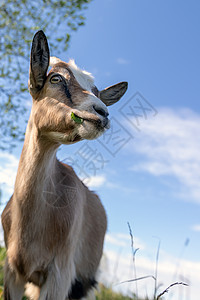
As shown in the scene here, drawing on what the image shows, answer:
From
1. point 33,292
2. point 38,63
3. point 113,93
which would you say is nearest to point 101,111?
point 38,63

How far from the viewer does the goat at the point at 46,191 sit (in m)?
3.46

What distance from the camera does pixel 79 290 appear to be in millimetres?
5297

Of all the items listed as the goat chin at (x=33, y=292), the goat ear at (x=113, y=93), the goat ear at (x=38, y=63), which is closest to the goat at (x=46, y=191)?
the goat ear at (x=38, y=63)

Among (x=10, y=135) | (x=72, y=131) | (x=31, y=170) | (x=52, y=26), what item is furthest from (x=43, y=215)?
(x=52, y=26)

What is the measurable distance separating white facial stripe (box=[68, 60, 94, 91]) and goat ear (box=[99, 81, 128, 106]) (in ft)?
→ 2.11

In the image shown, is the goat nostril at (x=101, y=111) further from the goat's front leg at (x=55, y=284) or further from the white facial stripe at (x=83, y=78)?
the goat's front leg at (x=55, y=284)

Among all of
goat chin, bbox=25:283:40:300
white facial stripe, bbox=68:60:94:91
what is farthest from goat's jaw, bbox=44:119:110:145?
goat chin, bbox=25:283:40:300

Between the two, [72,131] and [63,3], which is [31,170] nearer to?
[72,131]

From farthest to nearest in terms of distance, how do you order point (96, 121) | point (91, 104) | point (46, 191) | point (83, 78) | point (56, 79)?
1. point (46, 191)
2. point (83, 78)
3. point (56, 79)
4. point (91, 104)
5. point (96, 121)

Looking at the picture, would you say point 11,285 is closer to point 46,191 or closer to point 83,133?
point 46,191

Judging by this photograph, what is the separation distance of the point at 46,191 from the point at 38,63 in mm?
1501

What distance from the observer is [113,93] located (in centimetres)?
475

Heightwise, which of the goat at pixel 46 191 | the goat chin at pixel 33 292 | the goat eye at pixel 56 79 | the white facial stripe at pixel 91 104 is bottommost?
the goat chin at pixel 33 292

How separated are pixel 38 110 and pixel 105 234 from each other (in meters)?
2.94
